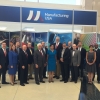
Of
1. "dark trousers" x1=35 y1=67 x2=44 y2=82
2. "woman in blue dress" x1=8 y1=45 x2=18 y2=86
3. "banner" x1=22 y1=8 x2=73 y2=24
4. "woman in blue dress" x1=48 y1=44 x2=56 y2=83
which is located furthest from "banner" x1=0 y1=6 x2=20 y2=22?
"dark trousers" x1=35 y1=67 x2=44 y2=82

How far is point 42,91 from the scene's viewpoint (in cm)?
585

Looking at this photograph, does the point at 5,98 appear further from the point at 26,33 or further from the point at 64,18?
the point at 64,18

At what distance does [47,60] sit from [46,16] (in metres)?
1.98

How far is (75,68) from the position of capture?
23.0ft

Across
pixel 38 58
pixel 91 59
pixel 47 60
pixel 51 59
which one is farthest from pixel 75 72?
pixel 38 58

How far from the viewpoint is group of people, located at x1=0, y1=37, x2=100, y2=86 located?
6.47 meters

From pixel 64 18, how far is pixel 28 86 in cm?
336

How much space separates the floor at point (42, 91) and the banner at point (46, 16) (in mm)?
2656

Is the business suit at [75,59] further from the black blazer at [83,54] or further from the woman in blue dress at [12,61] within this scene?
the woman in blue dress at [12,61]

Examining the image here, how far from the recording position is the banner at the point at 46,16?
7.62 metres

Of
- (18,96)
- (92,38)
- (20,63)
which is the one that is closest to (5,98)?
(18,96)

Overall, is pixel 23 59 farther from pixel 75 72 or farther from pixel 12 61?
pixel 75 72

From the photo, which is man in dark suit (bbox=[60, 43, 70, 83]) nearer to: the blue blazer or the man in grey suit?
the man in grey suit

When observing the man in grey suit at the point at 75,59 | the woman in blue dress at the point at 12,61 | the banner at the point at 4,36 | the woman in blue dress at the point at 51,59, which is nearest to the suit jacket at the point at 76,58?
the man in grey suit at the point at 75,59
